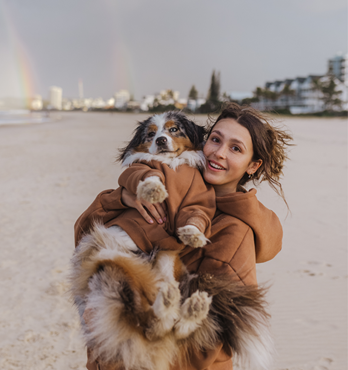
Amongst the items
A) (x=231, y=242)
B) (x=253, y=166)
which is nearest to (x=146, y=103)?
(x=253, y=166)

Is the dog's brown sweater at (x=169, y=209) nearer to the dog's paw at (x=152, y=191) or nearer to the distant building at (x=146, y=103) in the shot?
the dog's paw at (x=152, y=191)

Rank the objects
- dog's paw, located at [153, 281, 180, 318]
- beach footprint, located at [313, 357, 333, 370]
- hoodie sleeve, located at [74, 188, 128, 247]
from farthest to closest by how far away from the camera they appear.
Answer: beach footprint, located at [313, 357, 333, 370]
hoodie sleeve, located at [74, 188, 128, 247]
dog's paw, located at [153, 281, 180, 318]

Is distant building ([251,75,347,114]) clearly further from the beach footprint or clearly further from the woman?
the woman

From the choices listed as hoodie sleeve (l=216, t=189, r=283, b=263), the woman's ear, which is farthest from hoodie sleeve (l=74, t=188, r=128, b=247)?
the woman's ear

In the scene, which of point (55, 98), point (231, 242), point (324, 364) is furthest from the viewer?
point (55, 98)

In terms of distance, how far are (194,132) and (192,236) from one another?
106 cm

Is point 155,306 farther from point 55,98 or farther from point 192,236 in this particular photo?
point 55,98

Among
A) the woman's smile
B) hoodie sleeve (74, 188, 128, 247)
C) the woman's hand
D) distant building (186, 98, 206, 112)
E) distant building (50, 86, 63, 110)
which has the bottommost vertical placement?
distant building (50, 86, 63, 110)

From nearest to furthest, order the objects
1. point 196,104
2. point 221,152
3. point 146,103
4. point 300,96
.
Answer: point 221,152
point 196,104
point 300,96
point 146,103

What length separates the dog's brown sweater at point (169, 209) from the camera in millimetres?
1895

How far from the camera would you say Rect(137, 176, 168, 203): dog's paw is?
73.3 inches

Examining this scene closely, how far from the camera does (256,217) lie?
78.0 inches

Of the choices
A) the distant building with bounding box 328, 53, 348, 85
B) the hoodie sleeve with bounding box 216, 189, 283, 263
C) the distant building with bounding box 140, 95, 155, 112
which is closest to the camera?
the hoodie sleeve with bounding box 216, 189, 283, 263

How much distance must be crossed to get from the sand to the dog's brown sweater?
2.46 m
